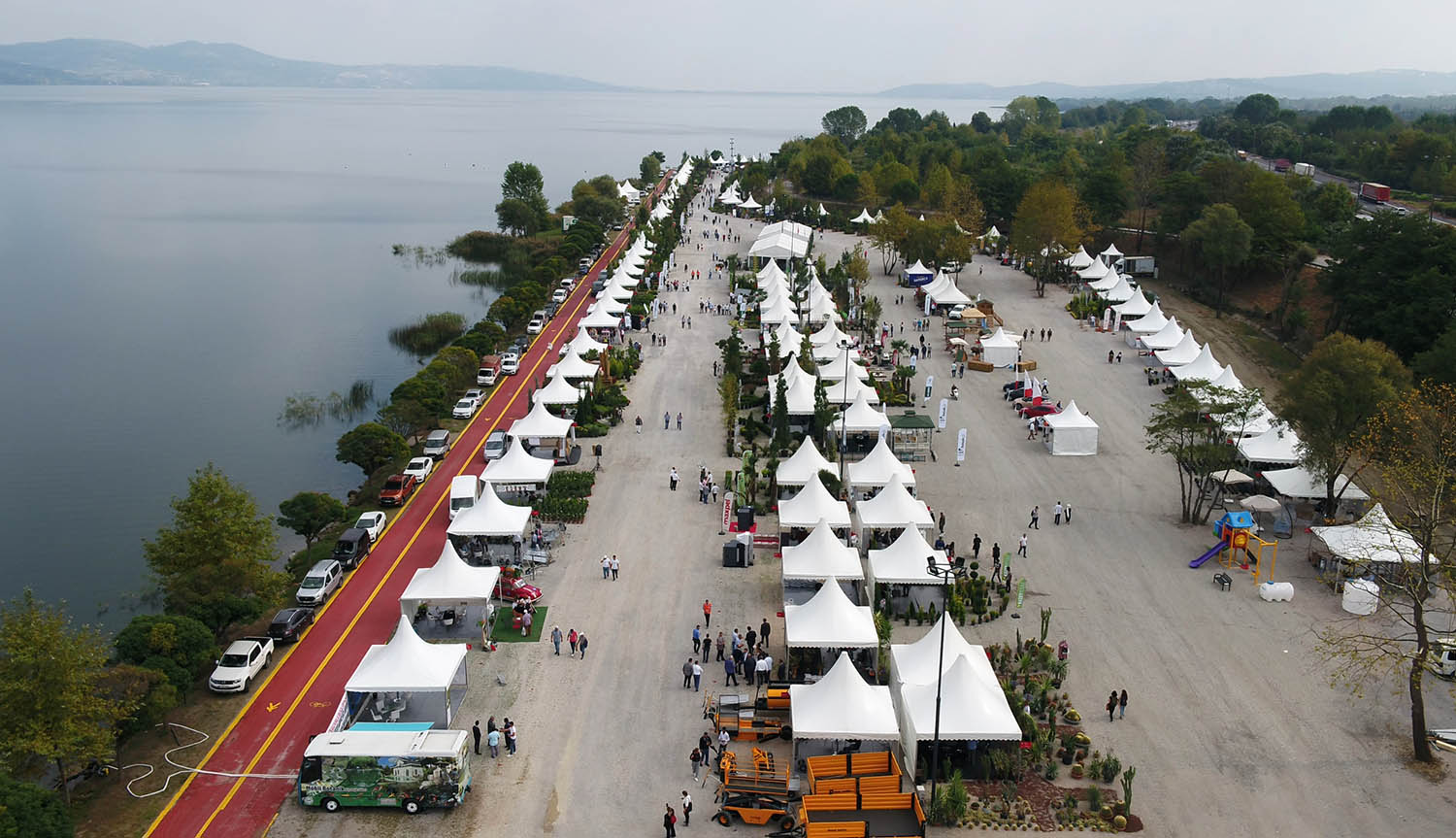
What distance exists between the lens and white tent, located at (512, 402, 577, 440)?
3925cm

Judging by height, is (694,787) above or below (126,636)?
below

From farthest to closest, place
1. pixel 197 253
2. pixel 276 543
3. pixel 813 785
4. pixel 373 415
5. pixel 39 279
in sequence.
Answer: pixel 197 253, pixel 39 279, pixel 373 415, pixel 276 543, pixel 813 785

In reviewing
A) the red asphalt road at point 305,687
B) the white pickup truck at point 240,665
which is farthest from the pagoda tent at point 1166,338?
the white pickup truck at point 240,665

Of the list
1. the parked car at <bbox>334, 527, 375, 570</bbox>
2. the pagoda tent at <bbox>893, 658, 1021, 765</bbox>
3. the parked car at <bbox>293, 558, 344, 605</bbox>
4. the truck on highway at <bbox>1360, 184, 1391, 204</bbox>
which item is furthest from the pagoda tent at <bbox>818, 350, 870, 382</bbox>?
the truck on highway at <bbox>1360, 184, 1391, 204</bbox>

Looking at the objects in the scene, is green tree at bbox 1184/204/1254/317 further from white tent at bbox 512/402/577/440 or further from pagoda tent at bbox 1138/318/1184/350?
white tent at bbox 512/402/577/440

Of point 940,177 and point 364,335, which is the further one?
point 940,177

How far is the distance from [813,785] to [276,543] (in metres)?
23.4

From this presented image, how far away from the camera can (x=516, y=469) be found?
3572 centimetres

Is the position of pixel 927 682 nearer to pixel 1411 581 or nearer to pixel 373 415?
pixel 1411 581

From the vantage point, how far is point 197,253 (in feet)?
321

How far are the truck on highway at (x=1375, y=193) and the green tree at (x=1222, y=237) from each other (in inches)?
1113

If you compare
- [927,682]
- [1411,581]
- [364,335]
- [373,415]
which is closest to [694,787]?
[927,682]

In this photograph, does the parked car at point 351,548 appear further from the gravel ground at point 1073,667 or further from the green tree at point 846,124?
the green tree at point 846,124

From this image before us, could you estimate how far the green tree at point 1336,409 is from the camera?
34.2 meters
